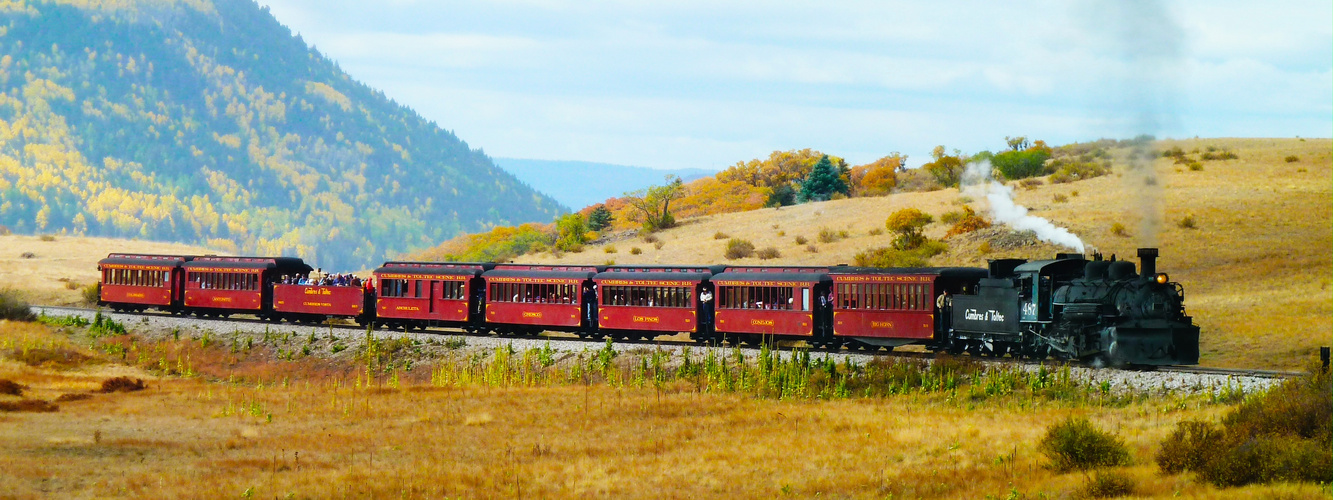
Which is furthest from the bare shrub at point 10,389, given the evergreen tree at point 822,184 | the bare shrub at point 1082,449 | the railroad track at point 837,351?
the evergreen tree at point 822,184

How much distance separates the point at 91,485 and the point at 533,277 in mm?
22489

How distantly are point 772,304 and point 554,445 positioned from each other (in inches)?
536

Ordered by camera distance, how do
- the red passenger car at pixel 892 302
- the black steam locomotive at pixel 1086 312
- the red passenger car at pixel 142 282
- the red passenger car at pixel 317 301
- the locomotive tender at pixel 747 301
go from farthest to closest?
1. the red passenger car at pixel 142 282
2. the red passenger car at pixel 317 301
3. the red passenger car at pixel 892 302
4. the locomotive tender at pixel 747 301
5. the black steam locomotive at pixel 1086 312

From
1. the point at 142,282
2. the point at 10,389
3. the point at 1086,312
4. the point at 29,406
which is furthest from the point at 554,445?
the point at 142,282

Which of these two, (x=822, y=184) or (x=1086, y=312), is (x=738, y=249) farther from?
(x=1086, y=312)

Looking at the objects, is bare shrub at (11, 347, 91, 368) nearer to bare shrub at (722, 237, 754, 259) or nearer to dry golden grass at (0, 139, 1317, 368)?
dry golden grass at (0, 139, 1317, 368)

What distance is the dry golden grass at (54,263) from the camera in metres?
73.5

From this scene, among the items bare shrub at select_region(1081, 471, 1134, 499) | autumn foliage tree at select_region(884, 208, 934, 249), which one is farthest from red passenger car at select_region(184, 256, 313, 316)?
bare shrub at select_region(1081, 471, 1134, 499)

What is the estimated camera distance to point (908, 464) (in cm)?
2083

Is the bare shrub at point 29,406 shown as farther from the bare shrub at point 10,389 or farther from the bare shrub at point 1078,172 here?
the bare shrub at point 1078,172

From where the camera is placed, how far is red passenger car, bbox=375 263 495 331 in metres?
43.0

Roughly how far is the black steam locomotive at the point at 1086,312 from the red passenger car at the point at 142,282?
3545cm

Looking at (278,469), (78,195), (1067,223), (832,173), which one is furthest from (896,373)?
(78,195)

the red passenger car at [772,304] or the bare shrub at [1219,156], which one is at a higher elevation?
the bare shrub at [1219,156]
